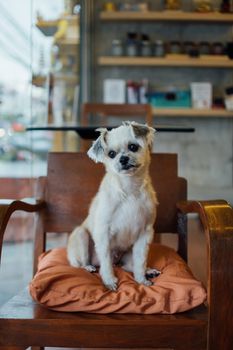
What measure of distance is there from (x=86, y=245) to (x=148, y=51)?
3286mm

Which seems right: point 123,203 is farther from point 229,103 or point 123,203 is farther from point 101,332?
point 229,103

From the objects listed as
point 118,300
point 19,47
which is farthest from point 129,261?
point 19,47

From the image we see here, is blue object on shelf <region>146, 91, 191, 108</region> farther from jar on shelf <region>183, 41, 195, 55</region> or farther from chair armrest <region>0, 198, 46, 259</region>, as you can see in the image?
chair armrest <region>0, 198, 46, 259</region>

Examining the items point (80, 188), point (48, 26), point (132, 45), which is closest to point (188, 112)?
point (132, 45)

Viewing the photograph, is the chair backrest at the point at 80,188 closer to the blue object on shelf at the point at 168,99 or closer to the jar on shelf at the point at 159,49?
the blue object on shelf at the point at 168,99

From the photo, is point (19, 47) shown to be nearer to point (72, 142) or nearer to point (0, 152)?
point (0, 152)

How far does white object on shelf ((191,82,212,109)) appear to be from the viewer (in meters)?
4.45

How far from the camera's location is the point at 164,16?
4336 mm

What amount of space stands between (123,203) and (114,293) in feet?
0.96

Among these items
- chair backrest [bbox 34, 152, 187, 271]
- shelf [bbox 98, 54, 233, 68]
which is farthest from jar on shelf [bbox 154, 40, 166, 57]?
chair backrest [bbox 34, 152, 187, 271]

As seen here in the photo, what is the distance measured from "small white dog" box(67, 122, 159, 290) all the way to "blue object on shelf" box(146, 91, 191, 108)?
312 cm

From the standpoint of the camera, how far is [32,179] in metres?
2.65

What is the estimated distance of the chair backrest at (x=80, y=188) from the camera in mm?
1638

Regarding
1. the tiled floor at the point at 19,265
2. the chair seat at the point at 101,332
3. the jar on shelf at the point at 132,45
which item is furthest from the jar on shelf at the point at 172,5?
the chair seat at the point at 101,332
